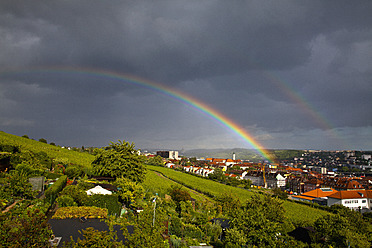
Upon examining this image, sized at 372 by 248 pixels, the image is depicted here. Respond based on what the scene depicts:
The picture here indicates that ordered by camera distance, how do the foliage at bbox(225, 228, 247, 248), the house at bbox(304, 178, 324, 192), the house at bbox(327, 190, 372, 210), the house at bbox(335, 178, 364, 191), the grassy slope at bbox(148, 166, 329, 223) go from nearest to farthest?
1. the foliage at bbox(225, 228, 247, 248)
2. the grassy slope at bbox(148, 166, 329, 223)
3. the house at bbox(327, 190, 372, 210)
4. the house at bbox(335, 178, 364, 191)
5. the house at bbox(304, 178, 324, 192)

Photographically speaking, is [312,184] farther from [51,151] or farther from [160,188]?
[51,151]

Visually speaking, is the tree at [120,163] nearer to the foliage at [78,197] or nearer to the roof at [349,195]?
the foliage at [78,197]

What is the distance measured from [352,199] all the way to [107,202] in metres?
67.8

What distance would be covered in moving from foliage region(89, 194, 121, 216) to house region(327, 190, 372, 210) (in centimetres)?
6029

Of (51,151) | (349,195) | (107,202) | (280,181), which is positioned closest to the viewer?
(107,202)

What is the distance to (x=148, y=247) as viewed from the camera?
8.05 meters

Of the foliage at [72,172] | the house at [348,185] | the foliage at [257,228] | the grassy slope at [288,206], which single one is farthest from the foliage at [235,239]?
the house at [348,185]

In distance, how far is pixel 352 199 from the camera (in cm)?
6531

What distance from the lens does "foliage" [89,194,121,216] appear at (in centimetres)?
2233

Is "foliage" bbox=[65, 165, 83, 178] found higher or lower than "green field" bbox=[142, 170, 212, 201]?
higher

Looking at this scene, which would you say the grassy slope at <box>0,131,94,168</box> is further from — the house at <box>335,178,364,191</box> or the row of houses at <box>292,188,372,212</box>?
the house at <box>335,178,364,191</box>

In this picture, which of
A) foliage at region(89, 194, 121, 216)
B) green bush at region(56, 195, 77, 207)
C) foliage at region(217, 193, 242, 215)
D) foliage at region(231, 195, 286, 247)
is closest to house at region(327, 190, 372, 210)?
foliage at region(217, 193, 242, 215)

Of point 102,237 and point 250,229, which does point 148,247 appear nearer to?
point 102,237

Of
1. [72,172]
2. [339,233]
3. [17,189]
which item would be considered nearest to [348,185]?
[339,233]
